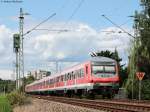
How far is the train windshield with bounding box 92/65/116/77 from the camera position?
3841 centimetres

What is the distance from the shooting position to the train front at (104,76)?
38.1 m

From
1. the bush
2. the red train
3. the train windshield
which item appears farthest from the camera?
the train windshield

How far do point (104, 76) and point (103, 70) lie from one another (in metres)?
0.52

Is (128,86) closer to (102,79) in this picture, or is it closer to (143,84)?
(143,84)

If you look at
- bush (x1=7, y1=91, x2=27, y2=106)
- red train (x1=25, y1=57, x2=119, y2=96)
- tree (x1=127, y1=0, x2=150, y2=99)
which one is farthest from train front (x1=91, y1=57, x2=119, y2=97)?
tree (x1=127, y1=0, x2=150, y2=99)

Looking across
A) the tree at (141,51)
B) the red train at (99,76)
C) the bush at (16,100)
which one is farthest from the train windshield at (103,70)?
the tree at (141,51)

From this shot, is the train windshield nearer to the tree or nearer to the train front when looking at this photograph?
the train front

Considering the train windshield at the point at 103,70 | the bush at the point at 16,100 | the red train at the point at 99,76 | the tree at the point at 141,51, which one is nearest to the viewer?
the bush at the point at 16,100

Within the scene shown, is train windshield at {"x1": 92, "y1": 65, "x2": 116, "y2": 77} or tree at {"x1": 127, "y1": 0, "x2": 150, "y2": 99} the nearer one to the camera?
train windshield at {"x1": 92, "y1": 65, "x2": 116, "y2": 77}

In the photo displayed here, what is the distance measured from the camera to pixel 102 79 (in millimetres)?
38125

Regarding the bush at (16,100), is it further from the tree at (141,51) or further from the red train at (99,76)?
the tree at (141,51)

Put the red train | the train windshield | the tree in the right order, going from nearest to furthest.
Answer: the red train < the train windshield < the tree

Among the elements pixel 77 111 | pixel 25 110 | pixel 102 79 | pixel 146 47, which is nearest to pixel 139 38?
pixel 146 47

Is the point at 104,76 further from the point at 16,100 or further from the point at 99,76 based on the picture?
the point at 16,100
